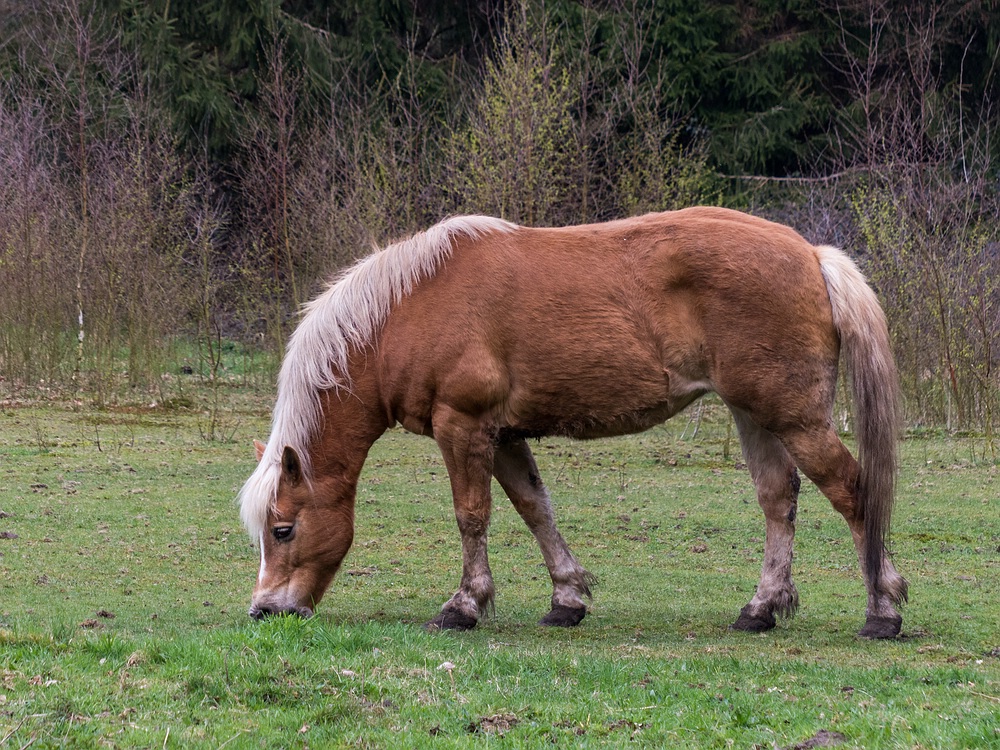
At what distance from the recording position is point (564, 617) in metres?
6.69

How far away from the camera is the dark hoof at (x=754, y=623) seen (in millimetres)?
6445

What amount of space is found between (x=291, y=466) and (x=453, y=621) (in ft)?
4.08

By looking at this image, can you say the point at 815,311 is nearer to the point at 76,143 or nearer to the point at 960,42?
the point at 76,143

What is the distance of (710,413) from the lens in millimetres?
19219

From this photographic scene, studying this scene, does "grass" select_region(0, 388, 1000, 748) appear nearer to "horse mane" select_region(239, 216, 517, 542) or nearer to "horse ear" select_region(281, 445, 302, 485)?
"horse ear" select_region(281, 445, 302, 485)

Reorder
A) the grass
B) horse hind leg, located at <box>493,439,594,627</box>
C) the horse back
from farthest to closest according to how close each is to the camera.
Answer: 1. horse hind leg, located at <box>493,439,594,627</box>
2. the horse back
3. the grass

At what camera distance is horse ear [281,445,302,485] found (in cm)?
641

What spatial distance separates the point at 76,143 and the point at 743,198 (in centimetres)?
1335

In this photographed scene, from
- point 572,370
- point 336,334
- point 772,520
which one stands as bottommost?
point 772,520

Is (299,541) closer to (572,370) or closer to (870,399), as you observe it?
(572,370)

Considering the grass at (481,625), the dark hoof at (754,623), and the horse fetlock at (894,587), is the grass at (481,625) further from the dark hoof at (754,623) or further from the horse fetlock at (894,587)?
the horse fetlock at (894,587)

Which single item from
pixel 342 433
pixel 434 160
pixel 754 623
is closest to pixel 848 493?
pixel 754 623

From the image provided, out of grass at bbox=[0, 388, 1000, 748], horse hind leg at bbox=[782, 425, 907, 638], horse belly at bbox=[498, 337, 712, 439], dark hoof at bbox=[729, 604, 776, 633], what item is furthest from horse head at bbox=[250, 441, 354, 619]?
horse hind leg at bbox=[782, 425, 907, 638]

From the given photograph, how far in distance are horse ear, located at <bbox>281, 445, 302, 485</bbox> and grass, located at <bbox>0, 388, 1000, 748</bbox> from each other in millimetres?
782
